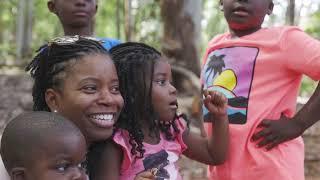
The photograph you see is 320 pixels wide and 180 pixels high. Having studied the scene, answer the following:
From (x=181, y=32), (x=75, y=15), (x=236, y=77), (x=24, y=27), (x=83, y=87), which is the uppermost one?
(x=75, y=15)

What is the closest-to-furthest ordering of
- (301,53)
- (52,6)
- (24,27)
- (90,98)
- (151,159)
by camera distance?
(90,98) < (151,159) < (301,53) < (52,6) < (24,27)

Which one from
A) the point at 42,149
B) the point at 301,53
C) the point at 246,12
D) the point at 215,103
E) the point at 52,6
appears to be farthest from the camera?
the point at 52,6

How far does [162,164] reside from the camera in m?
1.97

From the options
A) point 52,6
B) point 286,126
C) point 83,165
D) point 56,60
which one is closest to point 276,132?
point 286,126

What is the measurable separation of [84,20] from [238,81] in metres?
0.89

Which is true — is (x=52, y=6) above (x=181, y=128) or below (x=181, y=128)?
above

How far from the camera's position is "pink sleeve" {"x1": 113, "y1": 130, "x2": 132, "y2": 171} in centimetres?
188

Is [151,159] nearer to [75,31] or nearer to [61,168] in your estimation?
[61,168]

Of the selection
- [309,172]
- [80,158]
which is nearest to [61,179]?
[80,158]

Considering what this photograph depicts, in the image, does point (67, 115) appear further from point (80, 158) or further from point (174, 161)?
point (174, 161)

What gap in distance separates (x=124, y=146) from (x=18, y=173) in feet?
1.45

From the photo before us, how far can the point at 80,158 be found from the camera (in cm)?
160

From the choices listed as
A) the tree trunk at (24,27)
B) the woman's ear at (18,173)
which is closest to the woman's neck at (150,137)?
the woman's ear at (18,173)

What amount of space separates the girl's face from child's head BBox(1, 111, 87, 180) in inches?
5.5
